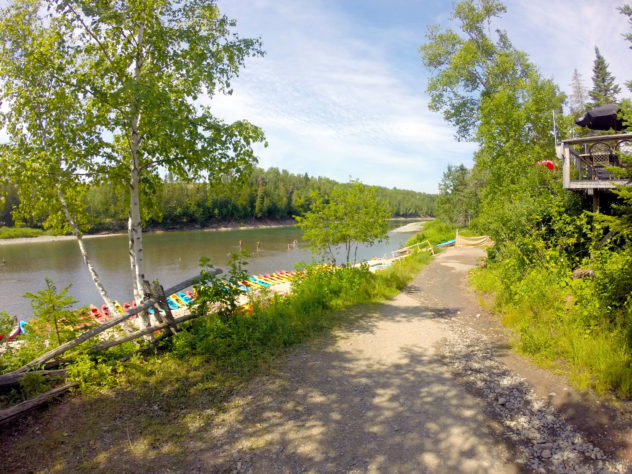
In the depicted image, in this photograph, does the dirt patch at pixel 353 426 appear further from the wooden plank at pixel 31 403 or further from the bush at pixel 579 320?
the bush at pixel 579 320

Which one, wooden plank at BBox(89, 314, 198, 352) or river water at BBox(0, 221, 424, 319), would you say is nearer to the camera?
wooden plank at BBox(89, 314, 198, 352)

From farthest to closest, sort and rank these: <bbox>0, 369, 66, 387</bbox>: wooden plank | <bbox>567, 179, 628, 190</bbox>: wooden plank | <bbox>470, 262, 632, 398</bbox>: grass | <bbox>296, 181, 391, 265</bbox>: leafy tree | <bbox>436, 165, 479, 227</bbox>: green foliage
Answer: <bbox>436, 165, 479, 227</bbox>: green foliage < <bbox>296, 181, 391, 265</bbox>: leafy tree < <bbox>567, 179, 628, 190</bbox>: wooden plank < <bbox>470, 262, 632, 398</bbox>: grass < <bbox>0, 369, 66, 387</bbox>: wooden plank

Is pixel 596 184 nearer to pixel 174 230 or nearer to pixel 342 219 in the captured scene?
pixel 342 219

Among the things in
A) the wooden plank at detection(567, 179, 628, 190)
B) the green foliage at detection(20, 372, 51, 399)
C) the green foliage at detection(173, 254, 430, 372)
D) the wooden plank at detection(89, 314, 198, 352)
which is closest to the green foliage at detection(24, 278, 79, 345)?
the wooden plank at detection(89, 314, 198, 352)

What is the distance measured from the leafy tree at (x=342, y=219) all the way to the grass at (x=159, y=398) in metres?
3.91

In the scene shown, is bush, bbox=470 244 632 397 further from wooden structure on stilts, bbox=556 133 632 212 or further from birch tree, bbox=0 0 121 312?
birch tree, bbox=0 0 121 312

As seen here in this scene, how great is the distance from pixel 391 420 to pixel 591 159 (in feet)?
34.1

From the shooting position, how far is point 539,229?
10.4 m

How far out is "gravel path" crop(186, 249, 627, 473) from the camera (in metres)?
3.64

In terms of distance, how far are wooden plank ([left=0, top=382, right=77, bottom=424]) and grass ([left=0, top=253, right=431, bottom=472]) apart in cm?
15

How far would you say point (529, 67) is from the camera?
61.6 ft

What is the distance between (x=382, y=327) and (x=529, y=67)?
18267mm

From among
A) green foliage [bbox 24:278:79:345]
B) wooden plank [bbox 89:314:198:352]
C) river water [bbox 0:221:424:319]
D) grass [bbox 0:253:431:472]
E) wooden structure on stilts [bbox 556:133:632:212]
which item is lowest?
river water [bbox 0:221:424:319]

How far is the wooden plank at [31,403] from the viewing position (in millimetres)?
4020
